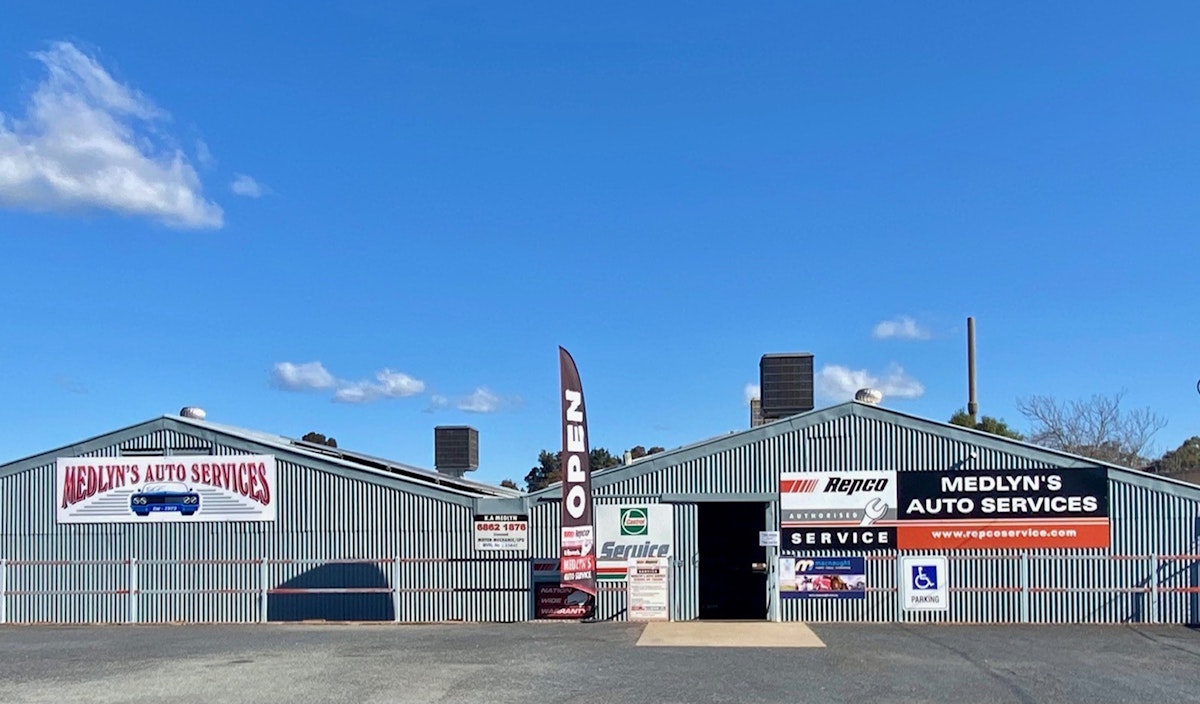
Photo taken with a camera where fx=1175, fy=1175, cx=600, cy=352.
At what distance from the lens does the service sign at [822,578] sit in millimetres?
20875

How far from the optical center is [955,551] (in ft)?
68.4

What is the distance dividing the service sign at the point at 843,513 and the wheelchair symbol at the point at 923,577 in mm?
604

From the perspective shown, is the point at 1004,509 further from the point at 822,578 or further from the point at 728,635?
the point at 728,635

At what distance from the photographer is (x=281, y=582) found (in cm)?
2200

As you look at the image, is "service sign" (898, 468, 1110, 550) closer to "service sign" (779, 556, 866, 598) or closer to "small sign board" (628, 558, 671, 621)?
"service sign" (779, 556, 866, 598)

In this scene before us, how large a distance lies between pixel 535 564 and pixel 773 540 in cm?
432

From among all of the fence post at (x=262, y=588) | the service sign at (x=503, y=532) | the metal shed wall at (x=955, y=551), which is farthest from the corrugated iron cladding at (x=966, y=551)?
the fence post at (x=262, y=588)

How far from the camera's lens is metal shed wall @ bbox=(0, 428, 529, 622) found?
71.1 feet

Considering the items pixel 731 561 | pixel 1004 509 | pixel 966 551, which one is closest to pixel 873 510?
pixel 966 551

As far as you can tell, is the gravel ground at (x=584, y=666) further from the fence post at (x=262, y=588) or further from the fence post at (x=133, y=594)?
the fence post at (x=133, y=594)

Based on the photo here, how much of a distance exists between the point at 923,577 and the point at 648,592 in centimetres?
485

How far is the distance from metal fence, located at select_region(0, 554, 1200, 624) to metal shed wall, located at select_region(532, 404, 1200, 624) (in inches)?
1.3

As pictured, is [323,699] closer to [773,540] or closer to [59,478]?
[773,540]

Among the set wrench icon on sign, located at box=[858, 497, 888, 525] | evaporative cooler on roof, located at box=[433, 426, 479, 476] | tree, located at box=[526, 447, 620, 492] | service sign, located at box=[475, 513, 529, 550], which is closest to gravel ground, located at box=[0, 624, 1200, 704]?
service sign, located at box=[475, 513, 529, 550]
